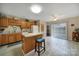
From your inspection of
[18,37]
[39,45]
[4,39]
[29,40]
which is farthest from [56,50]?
[4,39]

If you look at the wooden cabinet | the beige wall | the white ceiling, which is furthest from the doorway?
the wooden cabinet

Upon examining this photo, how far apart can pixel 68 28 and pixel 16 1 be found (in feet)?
4.56

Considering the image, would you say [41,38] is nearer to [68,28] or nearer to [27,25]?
[27,25]

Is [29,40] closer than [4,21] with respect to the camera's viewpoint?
No

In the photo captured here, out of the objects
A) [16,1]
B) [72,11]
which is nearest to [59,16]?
[72,11]

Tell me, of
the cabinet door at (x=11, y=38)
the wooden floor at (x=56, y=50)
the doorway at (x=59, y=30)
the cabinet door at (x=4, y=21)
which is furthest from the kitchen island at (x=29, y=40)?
the cabinet door at (x=4, y=21)

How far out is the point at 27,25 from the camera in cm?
223

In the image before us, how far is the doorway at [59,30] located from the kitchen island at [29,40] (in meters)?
0.35

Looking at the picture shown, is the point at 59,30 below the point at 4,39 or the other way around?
the other way around

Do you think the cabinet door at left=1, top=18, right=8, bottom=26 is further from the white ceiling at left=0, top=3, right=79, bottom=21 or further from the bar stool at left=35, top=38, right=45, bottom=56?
the bar stool at left=35, top=38, right=45, bottom=56

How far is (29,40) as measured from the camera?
89.1 inches

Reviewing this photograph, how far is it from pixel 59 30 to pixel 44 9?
660 mm

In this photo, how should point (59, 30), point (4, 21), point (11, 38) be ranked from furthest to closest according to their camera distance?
point (59, 30), point (11, 38), point (4, 21)

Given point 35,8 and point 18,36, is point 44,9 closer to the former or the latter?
point 35,8
